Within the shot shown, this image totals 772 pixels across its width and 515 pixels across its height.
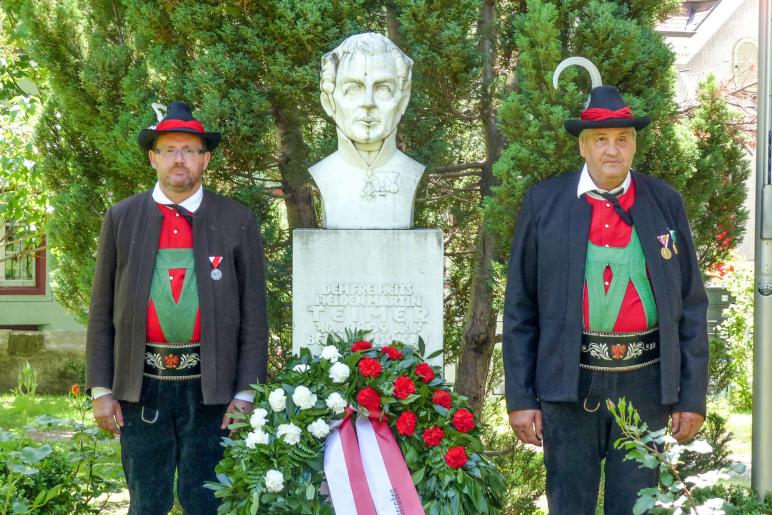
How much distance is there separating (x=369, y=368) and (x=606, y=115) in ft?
4.51

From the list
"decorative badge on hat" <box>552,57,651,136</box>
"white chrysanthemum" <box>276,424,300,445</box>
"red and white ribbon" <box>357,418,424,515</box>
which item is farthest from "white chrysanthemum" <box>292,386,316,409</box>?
"decorative badge on hat" <box>552,57,651,136</box>

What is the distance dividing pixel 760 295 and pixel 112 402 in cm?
310

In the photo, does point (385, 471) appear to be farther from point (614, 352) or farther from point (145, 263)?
point (145, 263)

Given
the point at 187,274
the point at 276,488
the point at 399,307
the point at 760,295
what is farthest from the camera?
the point at 760,295

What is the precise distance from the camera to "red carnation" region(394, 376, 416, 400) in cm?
384

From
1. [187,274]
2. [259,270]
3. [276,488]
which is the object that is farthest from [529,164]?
[276,488]

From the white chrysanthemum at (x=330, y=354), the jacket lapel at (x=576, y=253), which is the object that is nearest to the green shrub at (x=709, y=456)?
the jacket lapel at (x=576, y=253)

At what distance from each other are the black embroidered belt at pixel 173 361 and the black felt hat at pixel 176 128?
2.85 ft

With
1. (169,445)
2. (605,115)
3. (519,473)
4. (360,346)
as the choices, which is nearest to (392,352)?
(360,346)

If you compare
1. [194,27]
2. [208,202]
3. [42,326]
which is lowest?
[42,326]

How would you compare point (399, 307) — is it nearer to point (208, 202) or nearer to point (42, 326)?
point (208, 202)

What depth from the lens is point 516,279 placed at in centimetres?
381

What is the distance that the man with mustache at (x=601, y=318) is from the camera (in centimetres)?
363

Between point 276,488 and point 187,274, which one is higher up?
point 187,274
